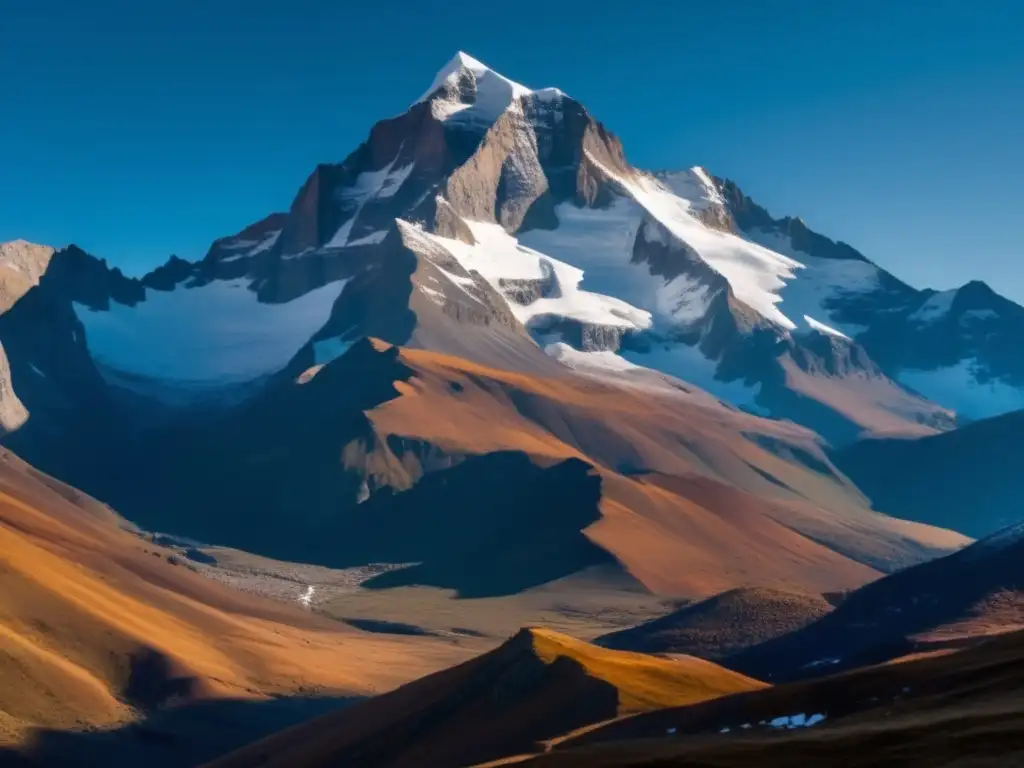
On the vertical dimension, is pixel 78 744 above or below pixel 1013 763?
below

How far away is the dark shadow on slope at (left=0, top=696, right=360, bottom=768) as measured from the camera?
557 feet

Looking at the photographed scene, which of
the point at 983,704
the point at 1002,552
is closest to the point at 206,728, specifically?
the point at 1002,552

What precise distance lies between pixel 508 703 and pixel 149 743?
231ft

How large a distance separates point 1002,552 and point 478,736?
98037mm

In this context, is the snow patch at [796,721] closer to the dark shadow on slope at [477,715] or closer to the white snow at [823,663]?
the dark shadow on slope at [477,715]

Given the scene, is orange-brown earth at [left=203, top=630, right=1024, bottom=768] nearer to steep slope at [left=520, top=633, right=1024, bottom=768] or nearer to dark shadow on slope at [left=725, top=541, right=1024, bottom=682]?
steep slope at [left=520, top=633, right=1024, bottom=768]

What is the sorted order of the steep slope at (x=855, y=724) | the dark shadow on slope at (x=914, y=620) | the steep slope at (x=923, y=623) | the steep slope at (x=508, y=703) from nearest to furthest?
the steep slope at (x=855, y=724)
the steep slope at (x=508, y=703)
the steep slope at (x=923, y=623)
the dark shadow on slope at (x=914, y=620)

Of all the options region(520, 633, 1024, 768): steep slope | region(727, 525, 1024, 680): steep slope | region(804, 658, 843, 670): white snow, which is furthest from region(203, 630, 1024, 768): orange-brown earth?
region(727, 525, 1024, 680): steep slope

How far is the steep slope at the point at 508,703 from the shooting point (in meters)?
125

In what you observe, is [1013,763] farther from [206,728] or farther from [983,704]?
[206,728]

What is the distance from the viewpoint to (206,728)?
19525cm

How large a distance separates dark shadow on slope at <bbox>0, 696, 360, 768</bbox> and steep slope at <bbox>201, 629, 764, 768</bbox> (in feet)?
109

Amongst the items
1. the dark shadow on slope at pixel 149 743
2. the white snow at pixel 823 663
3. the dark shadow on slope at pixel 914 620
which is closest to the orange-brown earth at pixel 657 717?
the white snow at pixel 823 663

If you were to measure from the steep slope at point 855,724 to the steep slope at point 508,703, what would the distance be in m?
10.3
